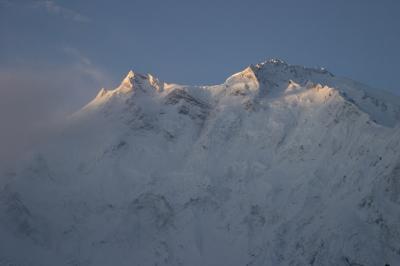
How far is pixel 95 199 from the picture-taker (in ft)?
630

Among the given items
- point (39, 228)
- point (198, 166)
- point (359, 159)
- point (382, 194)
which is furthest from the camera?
point (198, 166)

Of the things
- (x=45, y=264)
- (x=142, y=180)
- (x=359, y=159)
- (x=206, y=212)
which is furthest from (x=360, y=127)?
(x=45, y=264)

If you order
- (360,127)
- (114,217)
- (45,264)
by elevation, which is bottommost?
(45,264)

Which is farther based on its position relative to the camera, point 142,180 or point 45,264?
point 142,180

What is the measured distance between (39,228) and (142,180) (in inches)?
→ 1024

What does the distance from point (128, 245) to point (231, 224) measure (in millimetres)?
22743

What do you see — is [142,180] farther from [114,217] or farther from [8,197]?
[8,197]

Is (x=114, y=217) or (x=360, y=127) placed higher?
(x=360, y=127)

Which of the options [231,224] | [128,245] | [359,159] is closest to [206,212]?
[231,224]

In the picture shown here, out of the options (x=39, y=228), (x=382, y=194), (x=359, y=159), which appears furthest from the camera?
(x=39, y=228)

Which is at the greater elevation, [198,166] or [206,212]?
[198,166]

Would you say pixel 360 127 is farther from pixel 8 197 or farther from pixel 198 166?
pixel 8 197

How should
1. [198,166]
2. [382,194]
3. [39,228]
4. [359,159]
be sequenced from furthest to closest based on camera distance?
[198,166] → [39,228] → [359,159] → [382,194]

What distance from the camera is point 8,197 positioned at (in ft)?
619
